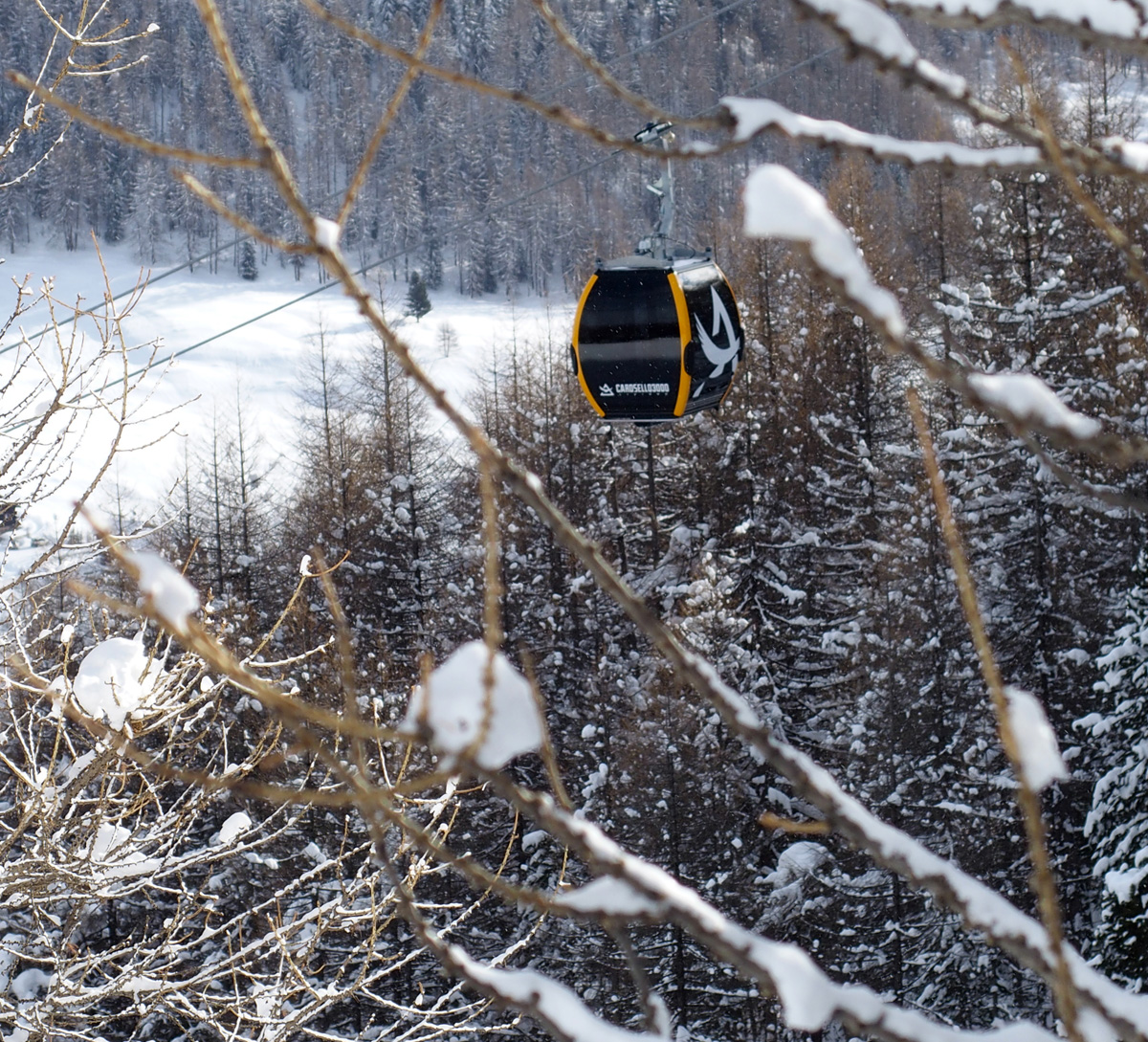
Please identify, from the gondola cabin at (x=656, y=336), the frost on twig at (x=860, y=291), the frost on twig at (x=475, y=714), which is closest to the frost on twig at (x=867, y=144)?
the frost on twig at (x=860, y=291)

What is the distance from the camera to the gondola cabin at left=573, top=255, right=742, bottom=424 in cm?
752

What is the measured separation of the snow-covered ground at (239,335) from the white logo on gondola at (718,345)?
3055 cm

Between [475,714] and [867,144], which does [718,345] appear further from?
[475,714]

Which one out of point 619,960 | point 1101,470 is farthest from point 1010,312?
point 619,960

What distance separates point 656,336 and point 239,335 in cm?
5670

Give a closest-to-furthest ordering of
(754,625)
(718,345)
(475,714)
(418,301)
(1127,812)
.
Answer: (475,714) → (718,345) → (1127,812) → (754,625) → (418,301)

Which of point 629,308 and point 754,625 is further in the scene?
point 754,625

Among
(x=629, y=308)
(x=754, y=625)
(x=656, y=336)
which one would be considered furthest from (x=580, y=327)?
(x=754, y=625)

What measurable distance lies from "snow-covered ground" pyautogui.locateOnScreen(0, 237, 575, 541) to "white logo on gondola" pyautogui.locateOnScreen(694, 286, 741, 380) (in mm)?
30546

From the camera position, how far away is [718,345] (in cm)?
781

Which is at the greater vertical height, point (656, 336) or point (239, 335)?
point (656, 336)

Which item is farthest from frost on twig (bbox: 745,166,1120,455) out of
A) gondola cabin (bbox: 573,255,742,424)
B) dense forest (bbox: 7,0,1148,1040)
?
gondola cabin (bbox: 573,255,742,424)

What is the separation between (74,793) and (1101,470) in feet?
53.7

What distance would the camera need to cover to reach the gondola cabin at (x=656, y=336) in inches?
296
